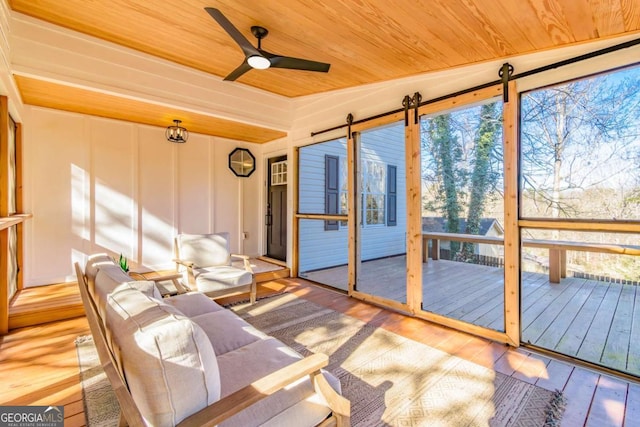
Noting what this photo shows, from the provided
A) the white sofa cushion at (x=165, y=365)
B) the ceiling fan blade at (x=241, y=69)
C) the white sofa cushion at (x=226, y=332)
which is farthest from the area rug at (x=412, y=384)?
the ceiling fan blade at (x=241, y=69)

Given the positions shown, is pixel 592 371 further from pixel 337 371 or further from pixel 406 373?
pixel 337 371

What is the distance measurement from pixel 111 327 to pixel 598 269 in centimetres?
362

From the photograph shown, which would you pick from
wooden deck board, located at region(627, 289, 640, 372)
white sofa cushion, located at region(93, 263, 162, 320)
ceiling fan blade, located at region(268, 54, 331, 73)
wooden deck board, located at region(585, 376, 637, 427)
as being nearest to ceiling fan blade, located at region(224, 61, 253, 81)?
ceiling fan blade, located at region(268, 54, 331, 73)

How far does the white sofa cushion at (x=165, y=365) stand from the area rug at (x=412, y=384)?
46.6 inches

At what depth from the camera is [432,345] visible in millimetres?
2791

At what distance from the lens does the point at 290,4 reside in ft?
7.47

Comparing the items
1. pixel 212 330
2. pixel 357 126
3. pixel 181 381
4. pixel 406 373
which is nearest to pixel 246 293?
pixel 212 330

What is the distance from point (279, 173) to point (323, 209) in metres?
1.20

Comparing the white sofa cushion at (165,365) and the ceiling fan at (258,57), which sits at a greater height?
the ceiling fan at (258,57)

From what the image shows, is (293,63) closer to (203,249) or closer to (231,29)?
(231,29)

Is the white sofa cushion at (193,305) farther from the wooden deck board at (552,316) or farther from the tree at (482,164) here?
the wooden deck board at (552,316)

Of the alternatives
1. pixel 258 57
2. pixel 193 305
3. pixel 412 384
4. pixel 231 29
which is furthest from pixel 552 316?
pixel 231 29

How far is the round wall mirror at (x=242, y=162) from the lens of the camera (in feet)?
19.5

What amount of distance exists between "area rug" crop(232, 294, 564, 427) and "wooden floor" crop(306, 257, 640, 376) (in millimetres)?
864
